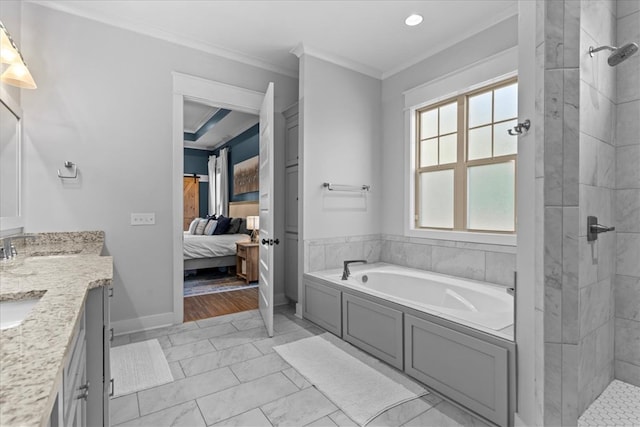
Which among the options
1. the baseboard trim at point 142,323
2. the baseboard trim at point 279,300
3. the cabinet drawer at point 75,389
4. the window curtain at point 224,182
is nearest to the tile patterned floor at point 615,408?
the cabinet drawer at point 75,389

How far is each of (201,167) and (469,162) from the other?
700 centimetres

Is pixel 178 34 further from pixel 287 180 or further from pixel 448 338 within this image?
pixel 448 338

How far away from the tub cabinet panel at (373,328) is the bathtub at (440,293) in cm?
10

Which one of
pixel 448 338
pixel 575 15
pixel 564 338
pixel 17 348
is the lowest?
pixel 448 338

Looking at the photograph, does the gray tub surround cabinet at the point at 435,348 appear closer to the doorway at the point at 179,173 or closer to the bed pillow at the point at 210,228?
the doorway at the point at 179,173

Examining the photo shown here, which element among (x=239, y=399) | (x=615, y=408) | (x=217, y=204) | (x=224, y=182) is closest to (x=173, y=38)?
(x=239, y=399)

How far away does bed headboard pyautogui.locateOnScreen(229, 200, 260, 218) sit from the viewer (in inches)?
247

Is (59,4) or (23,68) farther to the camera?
(59,4)

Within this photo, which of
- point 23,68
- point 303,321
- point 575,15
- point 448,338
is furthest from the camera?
point 303,321

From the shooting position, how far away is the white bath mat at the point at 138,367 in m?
2.07

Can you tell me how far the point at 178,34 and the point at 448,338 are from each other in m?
3.39

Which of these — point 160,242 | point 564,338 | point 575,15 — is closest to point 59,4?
point 160,242

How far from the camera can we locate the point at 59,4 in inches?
103

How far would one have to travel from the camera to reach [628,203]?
1.77 meters
